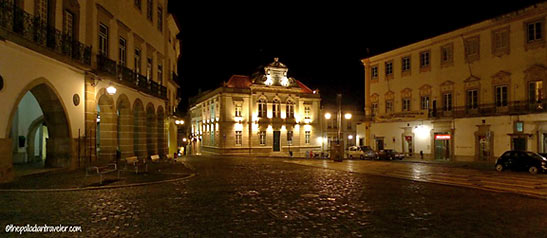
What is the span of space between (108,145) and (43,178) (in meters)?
6.82

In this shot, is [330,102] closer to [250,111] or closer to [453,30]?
[250,111]

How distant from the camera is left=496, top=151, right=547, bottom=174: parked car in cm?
2219

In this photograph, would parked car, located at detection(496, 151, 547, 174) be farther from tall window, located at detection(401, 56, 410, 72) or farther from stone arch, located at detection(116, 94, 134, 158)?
stone arch, located at detection(116, 94, 134, 158)

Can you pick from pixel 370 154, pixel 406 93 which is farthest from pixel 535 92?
pixel 370 154

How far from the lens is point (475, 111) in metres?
34.1

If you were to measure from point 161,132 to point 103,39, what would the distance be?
11.8 m

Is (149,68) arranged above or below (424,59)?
Answer: below

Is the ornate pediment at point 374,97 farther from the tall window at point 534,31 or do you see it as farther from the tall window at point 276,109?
the tall window at point 276,109

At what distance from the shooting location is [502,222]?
891cm

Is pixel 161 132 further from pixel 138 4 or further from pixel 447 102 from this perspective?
pixel 447 102

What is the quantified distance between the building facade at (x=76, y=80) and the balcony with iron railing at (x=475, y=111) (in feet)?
78.4

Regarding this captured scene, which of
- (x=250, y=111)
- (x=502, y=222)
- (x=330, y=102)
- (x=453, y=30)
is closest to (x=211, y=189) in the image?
(x=502, y=222)

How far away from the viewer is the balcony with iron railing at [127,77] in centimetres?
2069

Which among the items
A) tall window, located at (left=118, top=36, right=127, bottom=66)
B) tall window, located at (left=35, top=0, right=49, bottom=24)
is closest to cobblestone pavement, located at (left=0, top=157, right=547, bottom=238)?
tall window, located at (left=35, top=0, right=49, bottom=24)
